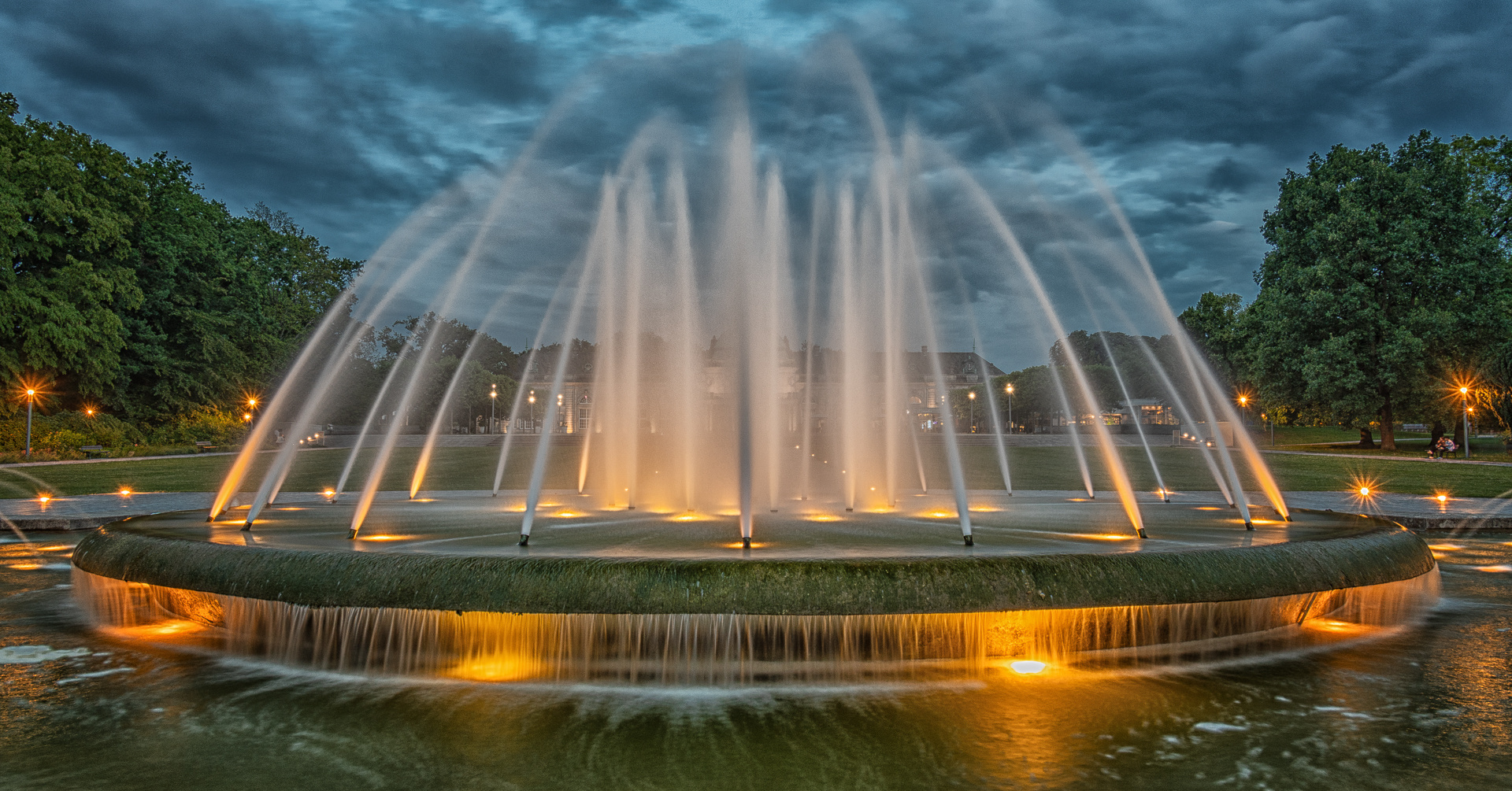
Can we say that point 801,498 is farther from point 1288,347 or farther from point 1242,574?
point 1288,347

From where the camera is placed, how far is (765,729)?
568cm

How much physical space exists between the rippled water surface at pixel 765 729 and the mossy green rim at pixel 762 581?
58 centimetres

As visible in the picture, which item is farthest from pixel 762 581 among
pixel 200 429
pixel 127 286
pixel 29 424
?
pixel 200 429

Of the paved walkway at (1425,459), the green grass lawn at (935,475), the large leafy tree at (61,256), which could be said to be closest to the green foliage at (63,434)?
the large leafy tree at (61,256)

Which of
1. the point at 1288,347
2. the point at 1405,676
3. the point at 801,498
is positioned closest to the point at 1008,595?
the point at 1405,676

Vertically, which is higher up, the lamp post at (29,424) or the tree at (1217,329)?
the tree at (1217,329)

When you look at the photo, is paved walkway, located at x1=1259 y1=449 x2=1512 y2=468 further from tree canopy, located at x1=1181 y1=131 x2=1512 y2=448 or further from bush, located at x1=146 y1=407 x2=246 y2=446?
bush, located at x1=146 y1=407 x2=246 y2=446

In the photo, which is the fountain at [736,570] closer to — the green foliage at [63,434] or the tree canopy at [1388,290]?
the green foliage at [63,434]

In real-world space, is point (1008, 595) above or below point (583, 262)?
below

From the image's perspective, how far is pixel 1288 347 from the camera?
47.8 m

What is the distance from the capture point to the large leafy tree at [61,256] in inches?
1508

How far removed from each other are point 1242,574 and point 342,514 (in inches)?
440

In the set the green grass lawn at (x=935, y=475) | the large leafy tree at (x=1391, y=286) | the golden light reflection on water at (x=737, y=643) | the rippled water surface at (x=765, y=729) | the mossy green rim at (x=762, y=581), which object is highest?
the large leafy tree at (x=1391, y=286)

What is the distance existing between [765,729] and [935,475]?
2394 cm
